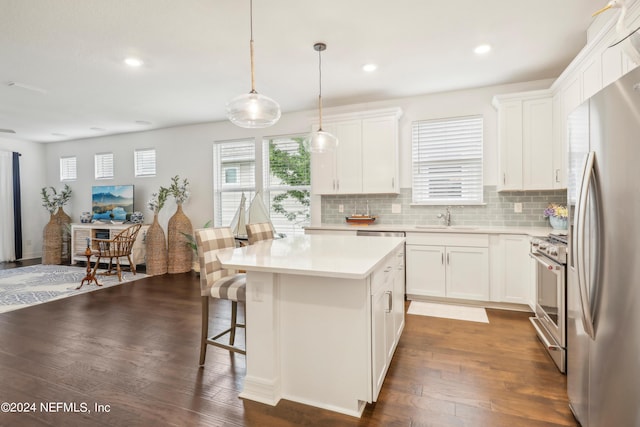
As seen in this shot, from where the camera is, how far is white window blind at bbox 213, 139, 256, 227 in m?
5.73

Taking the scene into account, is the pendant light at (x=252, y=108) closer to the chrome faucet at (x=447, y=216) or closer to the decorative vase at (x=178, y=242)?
the chrome faucet at (x=447, y=216)

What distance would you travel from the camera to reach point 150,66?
3.51 metres

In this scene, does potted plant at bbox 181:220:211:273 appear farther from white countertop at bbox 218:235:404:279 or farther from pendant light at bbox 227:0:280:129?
pendant light at bbox 227:0:280:129

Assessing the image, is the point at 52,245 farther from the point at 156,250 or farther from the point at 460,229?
the point at 460,229

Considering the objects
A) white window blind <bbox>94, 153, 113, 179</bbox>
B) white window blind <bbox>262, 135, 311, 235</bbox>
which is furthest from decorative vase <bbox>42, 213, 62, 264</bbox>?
white window blind <bbox>262, 135, 311, 235</bbox>

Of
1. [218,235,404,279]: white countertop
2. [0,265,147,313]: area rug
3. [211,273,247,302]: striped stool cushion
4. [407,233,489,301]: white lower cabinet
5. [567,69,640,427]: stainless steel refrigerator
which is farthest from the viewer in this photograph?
[0,265,147,313]: area rug

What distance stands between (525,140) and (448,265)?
1.68 metres

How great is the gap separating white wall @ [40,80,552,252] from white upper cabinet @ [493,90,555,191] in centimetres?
36

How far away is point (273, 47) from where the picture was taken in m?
3.11

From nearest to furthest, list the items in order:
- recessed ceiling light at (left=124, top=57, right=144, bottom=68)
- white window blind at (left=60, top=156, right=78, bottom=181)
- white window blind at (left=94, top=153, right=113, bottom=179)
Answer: recessed ceiling light at (left=124, top=57, right=144, bottom=68) < white window blind at (left=94, top=153, right=113, bottom=179) < white window blind at (left=60, top=156, right=78, bottom=181)

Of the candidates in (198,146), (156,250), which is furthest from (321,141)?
(156,250)

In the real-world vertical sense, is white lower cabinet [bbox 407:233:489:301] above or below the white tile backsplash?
below

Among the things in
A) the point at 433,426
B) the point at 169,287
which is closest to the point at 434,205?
the point at 433,426

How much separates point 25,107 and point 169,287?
3542 millimetres
